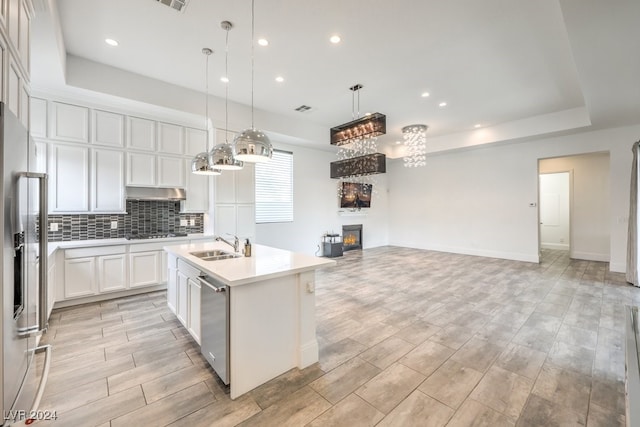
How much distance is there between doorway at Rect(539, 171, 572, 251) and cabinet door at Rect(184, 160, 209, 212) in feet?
31.6

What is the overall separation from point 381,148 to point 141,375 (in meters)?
8.16

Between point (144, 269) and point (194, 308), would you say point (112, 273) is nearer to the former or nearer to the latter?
point (144, 269)

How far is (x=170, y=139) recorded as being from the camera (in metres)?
4.84

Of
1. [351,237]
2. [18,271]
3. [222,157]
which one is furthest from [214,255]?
[351,237]

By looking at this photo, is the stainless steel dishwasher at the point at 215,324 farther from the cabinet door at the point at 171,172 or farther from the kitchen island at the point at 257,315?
the cabinet door at the point at 171,172

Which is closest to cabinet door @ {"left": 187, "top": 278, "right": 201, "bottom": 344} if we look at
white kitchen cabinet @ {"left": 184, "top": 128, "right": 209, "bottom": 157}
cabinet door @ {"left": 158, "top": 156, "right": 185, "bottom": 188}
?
cabinet door @ {"left": 158, "top": 156, "right": 185, "bottom": 188}

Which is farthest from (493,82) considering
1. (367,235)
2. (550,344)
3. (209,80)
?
(367,235)

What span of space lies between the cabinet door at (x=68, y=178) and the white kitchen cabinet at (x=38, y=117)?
Result: 0.21 m

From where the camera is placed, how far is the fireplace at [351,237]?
333 inches

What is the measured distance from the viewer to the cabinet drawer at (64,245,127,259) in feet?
12.3

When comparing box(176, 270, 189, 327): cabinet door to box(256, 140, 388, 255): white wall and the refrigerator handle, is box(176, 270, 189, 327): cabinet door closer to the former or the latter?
the refrigerator handle

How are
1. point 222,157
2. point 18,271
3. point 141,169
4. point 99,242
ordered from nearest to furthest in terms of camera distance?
1. point 18,271
2. point 222,157
3. point 99,242
4. point 141,169

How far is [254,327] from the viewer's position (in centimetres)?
211

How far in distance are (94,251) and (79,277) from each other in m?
0.39
